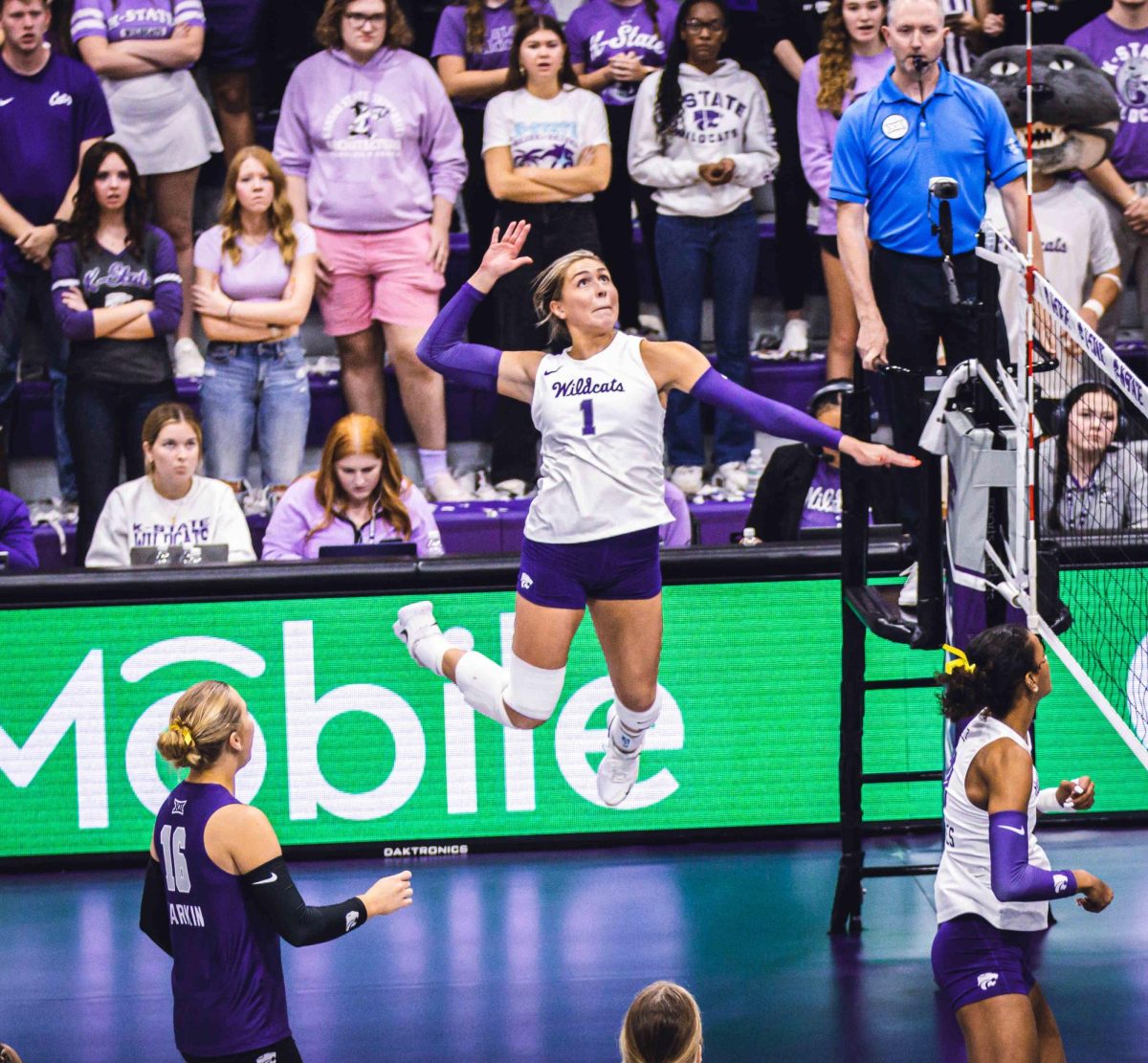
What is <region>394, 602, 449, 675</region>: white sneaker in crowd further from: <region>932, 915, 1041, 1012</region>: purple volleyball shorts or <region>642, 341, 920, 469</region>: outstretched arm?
<region>932, 915, 1041, 1012</region>: purple volleyball shorts

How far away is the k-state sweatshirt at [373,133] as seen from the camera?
10.1m

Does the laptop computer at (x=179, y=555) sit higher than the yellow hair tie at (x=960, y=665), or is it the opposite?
the laptop computer at (x=179, y=555)

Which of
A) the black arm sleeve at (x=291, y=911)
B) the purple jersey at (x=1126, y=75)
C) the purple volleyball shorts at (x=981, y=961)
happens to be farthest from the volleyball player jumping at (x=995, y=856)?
the purple jersey at (x=1126, y=75)

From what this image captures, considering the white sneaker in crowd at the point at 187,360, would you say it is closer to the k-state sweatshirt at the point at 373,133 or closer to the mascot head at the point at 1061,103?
the k-state sweatshirt at the point at 373,133

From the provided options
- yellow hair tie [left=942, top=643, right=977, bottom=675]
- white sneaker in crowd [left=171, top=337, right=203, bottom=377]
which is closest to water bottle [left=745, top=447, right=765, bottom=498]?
white sneaker in crowd [left=171, top=337, right=203, bottom=377]

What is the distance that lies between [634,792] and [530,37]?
4374 millimetres

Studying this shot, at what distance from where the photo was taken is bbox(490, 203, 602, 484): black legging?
32.9 ft

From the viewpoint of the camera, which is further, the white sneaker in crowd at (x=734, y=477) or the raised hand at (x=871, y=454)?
the white sneaker in crowd at (x=734, y=477)

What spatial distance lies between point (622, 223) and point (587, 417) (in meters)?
4.48

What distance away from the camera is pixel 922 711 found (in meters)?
→ 8.33

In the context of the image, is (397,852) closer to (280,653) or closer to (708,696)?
(280,653)

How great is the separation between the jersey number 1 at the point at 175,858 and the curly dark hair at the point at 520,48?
20.4ft

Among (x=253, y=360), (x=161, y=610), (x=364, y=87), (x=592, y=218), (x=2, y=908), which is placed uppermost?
(x=364, y=87)

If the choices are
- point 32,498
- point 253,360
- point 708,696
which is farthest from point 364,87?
point 708,696
